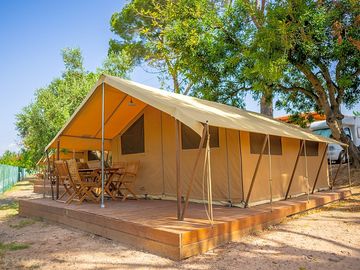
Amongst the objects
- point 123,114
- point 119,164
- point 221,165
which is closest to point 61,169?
point 119,164

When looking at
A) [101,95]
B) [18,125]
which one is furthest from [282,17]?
[18,125]

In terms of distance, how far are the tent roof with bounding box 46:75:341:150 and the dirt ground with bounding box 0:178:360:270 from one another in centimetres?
157

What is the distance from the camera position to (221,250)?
374 centimetres

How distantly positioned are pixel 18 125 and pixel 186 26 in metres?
10.3

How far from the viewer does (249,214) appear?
4.67 meters

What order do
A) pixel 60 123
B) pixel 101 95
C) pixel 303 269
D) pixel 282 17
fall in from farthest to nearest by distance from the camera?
pixel 60 123 < pixel 282 17 < pixel 101 95 < pixel 303 269

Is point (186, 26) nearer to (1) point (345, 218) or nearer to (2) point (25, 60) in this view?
(2) point (25, 60)

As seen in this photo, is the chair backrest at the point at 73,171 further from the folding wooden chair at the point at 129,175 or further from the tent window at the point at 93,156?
the tent window at the point at 93,156

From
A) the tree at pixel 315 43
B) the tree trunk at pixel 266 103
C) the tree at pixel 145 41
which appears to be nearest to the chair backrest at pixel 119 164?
the tree at pixel 315 43

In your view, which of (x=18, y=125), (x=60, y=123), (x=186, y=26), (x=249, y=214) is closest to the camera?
(x=249, y=214)

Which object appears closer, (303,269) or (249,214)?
(303,269)

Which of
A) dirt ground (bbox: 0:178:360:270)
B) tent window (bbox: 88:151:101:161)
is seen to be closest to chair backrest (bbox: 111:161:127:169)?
dirt ground (bbox: 0:178:360:270)

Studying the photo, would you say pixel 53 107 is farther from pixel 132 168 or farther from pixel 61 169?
pixel 132 168

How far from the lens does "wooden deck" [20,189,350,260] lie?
353 centimetres
